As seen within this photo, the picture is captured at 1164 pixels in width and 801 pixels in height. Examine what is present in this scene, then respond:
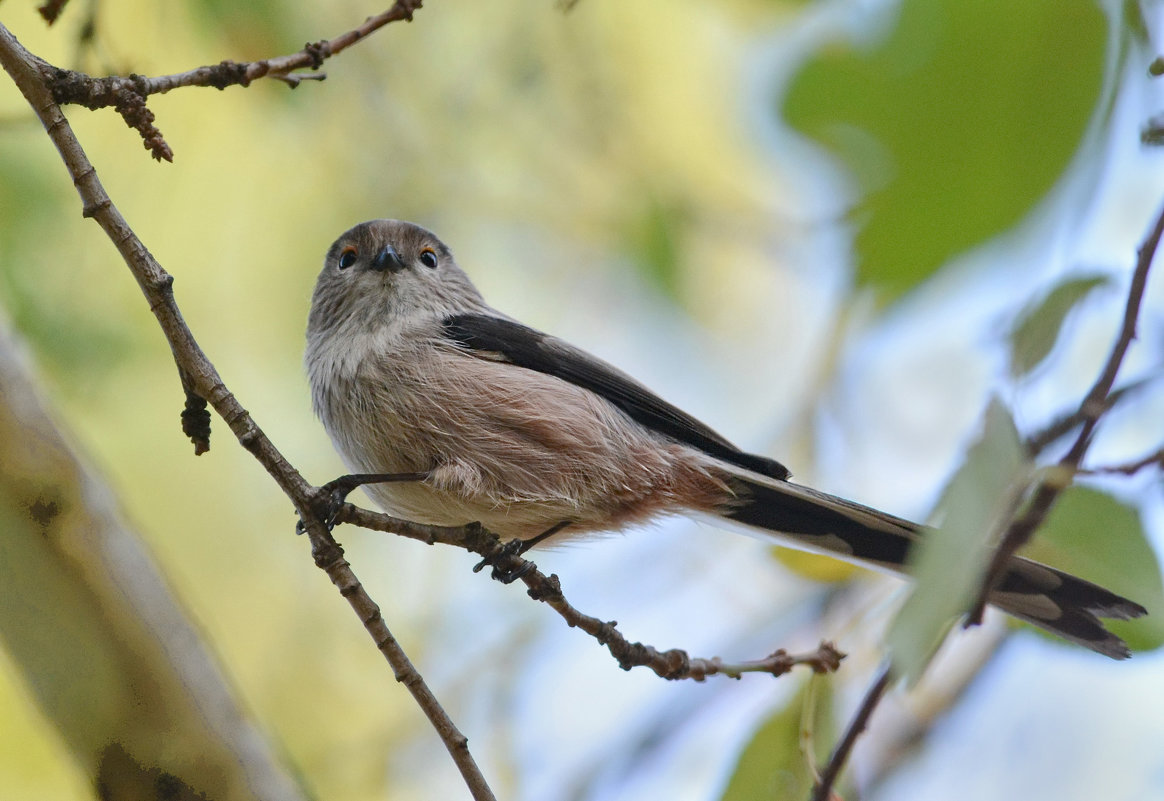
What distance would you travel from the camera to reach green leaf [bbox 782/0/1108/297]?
1486 millimetres

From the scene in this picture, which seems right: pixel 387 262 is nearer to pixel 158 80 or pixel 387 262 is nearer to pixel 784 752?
pixel 158 80

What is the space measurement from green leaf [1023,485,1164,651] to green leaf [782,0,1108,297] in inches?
16.0

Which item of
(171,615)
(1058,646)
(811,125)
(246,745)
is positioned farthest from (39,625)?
(1058,646)

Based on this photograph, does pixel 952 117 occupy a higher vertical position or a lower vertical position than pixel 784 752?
higher

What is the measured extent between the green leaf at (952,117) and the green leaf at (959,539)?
376 millimetres

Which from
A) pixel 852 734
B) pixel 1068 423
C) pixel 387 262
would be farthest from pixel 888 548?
pixel 387 262

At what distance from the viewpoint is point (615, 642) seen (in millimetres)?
2504

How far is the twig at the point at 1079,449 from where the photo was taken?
131cm

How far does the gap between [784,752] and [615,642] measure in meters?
0.48

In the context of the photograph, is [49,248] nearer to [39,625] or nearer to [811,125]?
[39,625]

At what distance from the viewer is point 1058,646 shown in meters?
2.36

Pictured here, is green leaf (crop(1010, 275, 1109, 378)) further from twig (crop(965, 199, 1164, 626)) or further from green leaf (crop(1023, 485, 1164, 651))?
green leaf (crop(1023, 485, 1164, 651))

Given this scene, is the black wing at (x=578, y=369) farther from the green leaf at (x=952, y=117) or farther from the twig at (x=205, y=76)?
the green leaf at (x=952, y=117)

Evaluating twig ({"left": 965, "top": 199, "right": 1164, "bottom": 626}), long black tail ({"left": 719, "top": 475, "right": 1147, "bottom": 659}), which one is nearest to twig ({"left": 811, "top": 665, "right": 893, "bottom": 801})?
twig ({"left": 965, "top": 199, "right": 1164, "bottom": 626})
